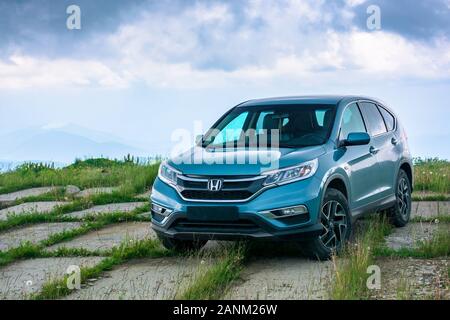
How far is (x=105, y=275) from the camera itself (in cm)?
829

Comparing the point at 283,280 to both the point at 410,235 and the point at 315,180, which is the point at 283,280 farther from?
the point at 410,235

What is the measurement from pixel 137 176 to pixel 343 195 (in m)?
7.88

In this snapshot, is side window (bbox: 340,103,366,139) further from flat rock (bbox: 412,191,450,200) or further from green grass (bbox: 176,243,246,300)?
flat rock (bbox: 412,191,450,200)

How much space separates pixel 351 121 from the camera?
9.59 meters

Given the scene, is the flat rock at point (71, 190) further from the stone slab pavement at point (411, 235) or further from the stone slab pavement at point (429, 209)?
the stone slab pavement at point (411, 235)

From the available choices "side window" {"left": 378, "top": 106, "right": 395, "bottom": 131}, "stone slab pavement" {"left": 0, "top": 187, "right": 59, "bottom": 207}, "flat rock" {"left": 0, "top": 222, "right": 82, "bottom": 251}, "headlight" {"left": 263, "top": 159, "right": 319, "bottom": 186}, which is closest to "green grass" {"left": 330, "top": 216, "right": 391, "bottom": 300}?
"headlight" {"left": 263, "top": 159, "right": 319, "bottom": 186}

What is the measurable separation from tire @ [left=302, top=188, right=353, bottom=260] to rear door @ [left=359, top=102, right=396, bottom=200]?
4.26 ft

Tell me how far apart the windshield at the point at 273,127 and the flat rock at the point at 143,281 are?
4.80 feet

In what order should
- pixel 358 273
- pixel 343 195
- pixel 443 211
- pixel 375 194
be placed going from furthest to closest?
1. pixel 443 211
2. pixel 375 194
3. pixel 343 195
4. pixel 358 273

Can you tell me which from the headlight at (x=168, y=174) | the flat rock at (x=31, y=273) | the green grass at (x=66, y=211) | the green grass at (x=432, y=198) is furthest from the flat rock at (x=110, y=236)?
the green grass at (x=432, y=198)

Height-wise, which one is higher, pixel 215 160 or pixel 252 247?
pixel 215 160

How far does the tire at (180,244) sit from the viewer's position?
8867 mm
